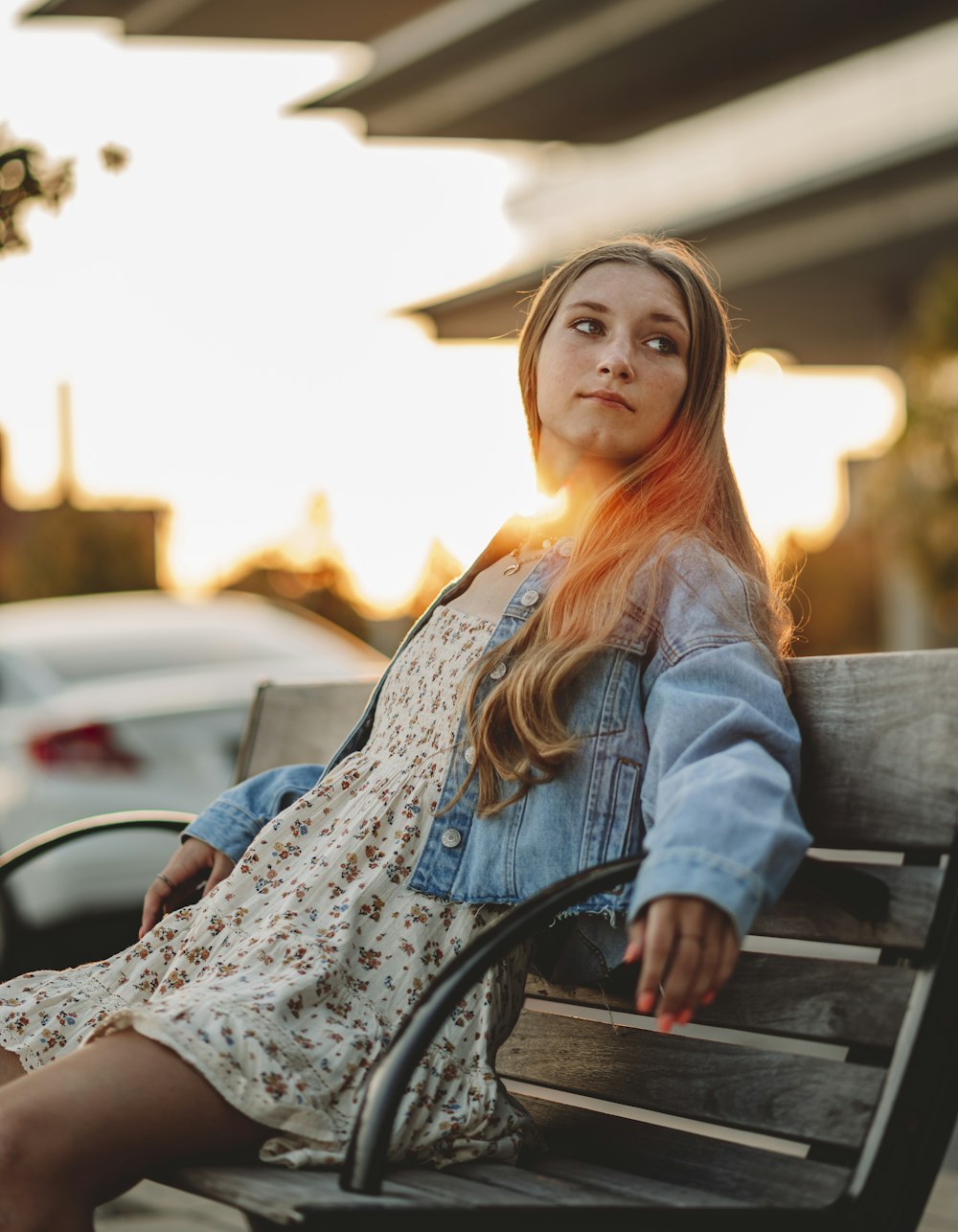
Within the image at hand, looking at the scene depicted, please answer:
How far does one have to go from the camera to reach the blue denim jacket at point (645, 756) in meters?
2.04

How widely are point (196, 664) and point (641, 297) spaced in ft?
19.0

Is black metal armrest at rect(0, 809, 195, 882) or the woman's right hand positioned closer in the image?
the woman's right hand

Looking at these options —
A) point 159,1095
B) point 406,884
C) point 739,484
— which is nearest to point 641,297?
point 739,484

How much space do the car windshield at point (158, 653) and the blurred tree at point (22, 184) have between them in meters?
4.59

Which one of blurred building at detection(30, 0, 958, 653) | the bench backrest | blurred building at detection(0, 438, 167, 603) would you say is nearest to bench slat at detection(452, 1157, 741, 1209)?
the bench backrest

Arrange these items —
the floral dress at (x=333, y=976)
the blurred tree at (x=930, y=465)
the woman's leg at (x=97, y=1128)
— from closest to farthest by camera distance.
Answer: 1. the woman's leg at (x=97, y=1128)
2. the floral dress at (x=333, y=976)
3. the blurred tree at (x=930, y=465)

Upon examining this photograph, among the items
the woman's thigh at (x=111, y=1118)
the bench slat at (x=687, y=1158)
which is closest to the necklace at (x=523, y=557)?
the bench slat at (x=687, y=1158)

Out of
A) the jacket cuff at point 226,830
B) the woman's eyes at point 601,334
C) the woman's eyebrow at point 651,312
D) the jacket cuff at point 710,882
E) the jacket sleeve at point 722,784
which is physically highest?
the woman's eyebrow at point 651,312

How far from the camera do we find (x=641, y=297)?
2742 mm

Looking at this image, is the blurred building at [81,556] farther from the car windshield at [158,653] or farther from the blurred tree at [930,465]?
the car windshield at [158,653]

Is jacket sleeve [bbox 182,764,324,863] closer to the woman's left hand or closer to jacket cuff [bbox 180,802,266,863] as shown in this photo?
jacket cuff [bbox 180,802,266,863]

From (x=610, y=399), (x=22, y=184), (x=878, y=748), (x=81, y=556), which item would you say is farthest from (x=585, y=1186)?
(x=81, y=556)

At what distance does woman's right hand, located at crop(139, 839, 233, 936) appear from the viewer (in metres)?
2.92

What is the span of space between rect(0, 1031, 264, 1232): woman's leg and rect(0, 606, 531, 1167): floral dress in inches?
1.3
